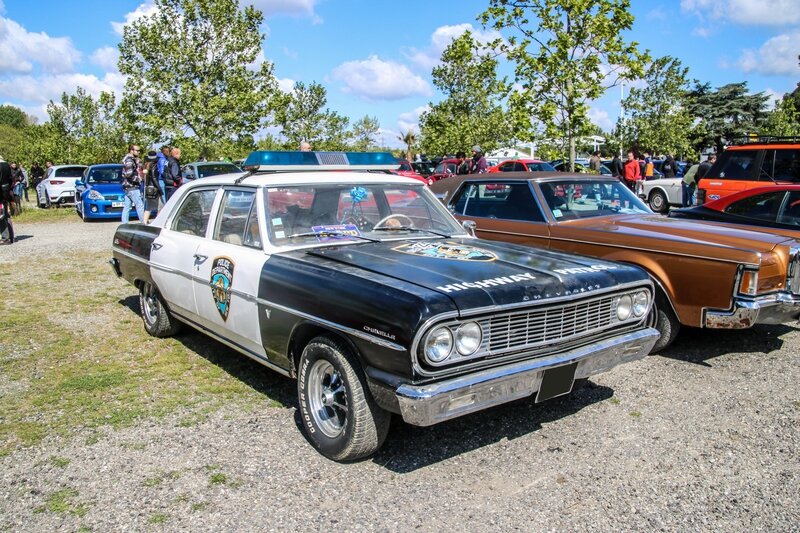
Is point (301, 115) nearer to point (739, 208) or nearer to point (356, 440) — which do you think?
point (739, 208)

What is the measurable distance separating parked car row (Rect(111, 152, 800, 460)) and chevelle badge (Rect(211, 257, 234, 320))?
0.02 m

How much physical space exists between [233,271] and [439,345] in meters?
1.79

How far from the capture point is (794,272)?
5.22m

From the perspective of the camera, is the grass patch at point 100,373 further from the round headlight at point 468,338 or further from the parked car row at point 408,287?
the round headlight at point 468,338

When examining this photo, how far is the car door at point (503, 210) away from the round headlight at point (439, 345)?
11.4 ft

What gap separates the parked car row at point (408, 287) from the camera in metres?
3.20

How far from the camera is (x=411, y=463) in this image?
3594 millimetres

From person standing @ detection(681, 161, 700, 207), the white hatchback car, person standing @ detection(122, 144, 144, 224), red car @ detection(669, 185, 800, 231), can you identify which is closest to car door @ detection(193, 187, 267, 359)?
red car @ detection(669, 185, 800, 231)

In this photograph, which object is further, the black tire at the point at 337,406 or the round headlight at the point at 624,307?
the round headlight at the point at 624,307

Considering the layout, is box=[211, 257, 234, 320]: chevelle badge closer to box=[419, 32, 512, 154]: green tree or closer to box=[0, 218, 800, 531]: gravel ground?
box=[0, 218, 800, 531]: gravel ground

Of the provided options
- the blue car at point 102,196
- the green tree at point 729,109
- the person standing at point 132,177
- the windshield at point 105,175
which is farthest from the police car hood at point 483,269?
the green tree at point 729,109

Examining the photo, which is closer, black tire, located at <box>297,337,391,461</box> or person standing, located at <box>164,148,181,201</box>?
black tire, located at <box>297,337,391,461</box>

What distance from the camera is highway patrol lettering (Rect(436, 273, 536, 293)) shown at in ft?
10.8

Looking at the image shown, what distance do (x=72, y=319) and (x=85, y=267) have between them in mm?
3488
